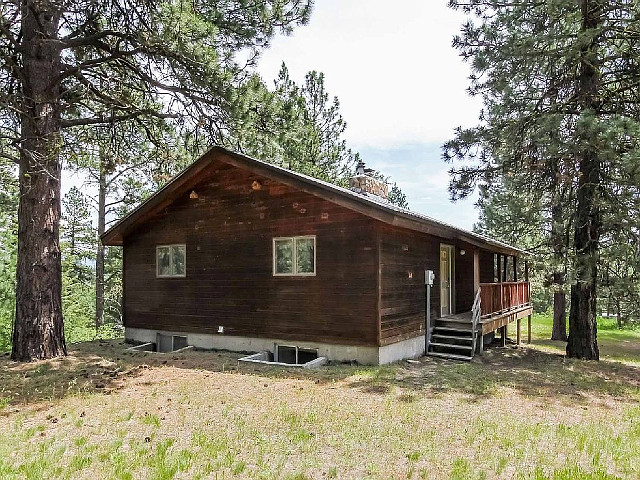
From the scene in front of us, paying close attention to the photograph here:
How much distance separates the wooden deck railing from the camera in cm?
1194

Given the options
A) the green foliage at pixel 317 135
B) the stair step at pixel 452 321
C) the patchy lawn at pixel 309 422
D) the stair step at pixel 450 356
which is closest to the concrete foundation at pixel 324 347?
the stair step at pixel 450 356

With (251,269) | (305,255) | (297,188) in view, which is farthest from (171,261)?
(297,188)

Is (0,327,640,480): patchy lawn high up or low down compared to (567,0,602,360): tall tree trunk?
down

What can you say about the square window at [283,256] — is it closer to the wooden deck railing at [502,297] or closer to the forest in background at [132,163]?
the forest in background at [132,163]

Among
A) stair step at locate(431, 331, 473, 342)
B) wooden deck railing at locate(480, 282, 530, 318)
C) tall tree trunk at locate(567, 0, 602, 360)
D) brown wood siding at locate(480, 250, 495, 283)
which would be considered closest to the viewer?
tall tree trunk at locate(567, 0, 602, 360)

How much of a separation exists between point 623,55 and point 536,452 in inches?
395

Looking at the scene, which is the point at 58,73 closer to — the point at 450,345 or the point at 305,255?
the point at 305,255

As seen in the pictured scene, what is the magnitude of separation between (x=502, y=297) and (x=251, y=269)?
773 centimetres

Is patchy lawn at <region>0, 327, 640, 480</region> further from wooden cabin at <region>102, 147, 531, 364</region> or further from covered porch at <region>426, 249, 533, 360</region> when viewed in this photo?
covered porch at <region>426, 249, 533, 360</region>

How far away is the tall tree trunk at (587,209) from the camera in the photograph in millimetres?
9999

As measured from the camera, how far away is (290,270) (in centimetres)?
1046

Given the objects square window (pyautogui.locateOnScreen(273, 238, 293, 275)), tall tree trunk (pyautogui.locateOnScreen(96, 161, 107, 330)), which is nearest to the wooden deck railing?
square window (pyautogui.locateOnScreen(273, 238, 293, 275))

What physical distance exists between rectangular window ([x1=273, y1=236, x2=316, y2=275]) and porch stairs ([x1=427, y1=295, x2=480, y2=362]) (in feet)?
12.4

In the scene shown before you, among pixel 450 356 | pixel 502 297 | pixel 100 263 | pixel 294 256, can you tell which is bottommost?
pixel 450 356
